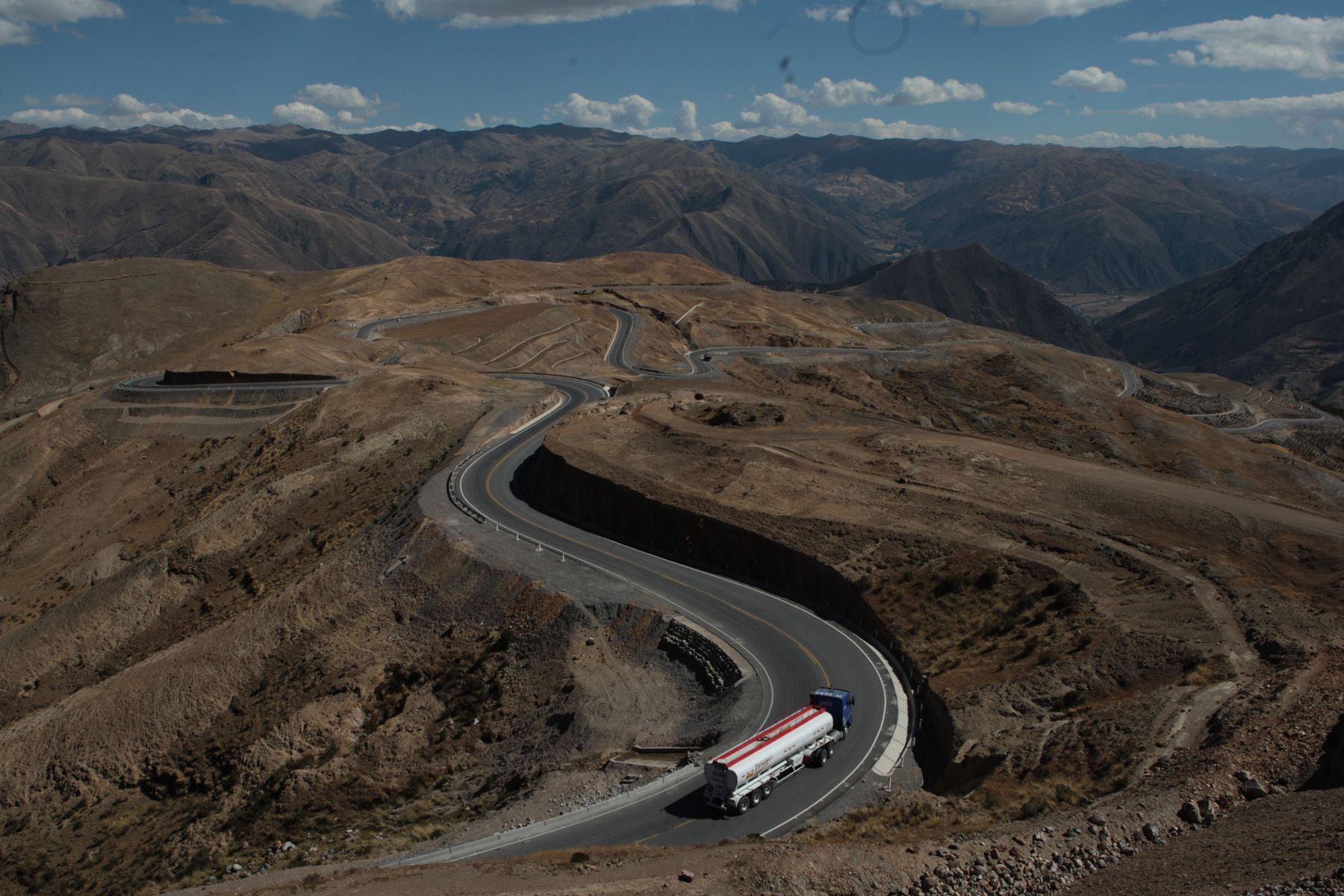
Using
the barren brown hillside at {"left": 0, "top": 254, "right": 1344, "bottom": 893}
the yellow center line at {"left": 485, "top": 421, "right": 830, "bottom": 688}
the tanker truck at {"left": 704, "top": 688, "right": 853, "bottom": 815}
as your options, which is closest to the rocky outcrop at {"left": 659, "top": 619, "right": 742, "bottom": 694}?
the barren brown hillside at {"left": 0, "top": 254, "right": 1344, "bottom": 893}

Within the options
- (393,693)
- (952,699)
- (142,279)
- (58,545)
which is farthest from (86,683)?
(142,279)

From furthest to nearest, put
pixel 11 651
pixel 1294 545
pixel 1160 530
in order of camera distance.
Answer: pixel 11 651 → pixel 1160 530 → pixel 1294 545

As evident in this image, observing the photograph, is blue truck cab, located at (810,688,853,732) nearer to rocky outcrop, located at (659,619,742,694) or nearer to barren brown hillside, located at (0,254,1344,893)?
barren brown hillside, located at (0,254,1344,893)

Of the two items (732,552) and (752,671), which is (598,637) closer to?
(752,671)

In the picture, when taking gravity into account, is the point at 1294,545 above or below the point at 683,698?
above

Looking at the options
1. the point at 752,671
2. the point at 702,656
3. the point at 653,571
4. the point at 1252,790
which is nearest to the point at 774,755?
the point at 752,671

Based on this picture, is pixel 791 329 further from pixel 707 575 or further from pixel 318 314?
pixel 707 575

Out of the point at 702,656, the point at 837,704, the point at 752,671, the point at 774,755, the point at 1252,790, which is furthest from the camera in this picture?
the point at 702,656

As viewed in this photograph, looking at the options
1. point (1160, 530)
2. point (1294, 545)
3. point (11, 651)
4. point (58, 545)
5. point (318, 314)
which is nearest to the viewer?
point (1294, 545)
